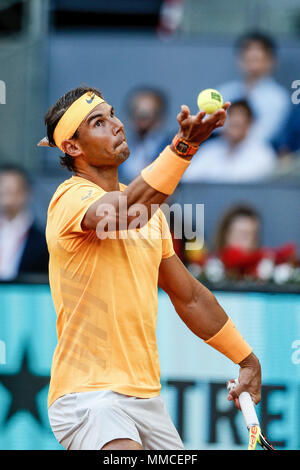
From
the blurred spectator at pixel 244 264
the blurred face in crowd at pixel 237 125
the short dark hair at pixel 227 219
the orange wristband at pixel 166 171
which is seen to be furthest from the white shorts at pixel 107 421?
the blurred face in crowd at pixel 237 125

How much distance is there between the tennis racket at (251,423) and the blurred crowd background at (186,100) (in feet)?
11.5

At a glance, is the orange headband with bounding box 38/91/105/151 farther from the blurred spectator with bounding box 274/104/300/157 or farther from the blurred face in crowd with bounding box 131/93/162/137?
the blurred spectator with bounding box 274/104/300/157

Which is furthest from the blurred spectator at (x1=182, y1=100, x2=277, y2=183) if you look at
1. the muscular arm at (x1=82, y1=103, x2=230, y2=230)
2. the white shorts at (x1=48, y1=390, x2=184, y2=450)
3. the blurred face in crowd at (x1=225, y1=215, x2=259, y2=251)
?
the muscular arm at (x1=82, y1=103, x2=230, y2=230)

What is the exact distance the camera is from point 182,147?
3195 millimetres

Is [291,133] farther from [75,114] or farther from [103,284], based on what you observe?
[103,284]

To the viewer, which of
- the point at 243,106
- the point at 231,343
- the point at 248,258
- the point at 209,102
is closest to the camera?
the point at 209,102

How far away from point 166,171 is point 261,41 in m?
5.42

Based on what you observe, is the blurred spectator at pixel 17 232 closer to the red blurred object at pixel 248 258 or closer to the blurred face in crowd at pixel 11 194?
the blurred face in crowd at pixel 11 194

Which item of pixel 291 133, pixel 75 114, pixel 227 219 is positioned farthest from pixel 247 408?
pixel 291 133

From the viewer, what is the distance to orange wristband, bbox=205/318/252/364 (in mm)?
4090

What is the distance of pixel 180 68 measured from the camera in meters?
8.73

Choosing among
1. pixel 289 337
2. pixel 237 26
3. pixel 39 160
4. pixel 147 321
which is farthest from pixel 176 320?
pixel 237 26

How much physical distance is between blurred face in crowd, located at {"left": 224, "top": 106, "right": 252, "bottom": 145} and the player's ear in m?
4.51

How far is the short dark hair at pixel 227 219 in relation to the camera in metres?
7.44
